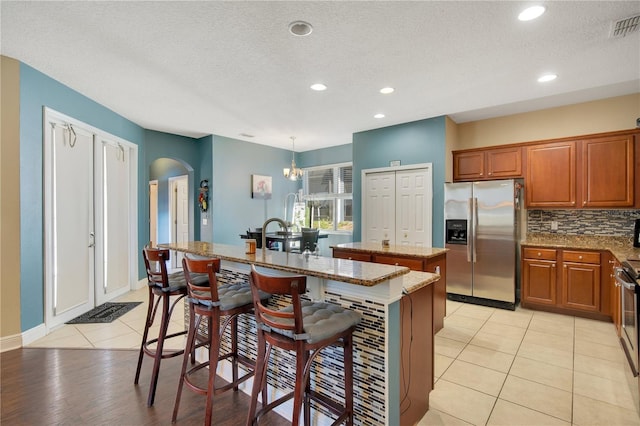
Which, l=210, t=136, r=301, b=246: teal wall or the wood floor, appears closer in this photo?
the wood floor

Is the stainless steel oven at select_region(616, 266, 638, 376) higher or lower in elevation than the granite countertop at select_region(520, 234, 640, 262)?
lower

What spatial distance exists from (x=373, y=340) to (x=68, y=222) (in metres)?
3.97

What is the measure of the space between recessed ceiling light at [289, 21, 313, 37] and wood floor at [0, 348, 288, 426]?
2.77 metres

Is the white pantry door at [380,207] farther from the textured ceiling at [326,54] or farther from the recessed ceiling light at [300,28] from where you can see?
the recessed ceiling light at [300,28]

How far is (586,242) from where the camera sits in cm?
389

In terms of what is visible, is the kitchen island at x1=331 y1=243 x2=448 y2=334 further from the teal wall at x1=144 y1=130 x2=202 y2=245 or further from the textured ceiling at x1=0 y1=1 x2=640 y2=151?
the teal wall at x1=144 y1=130 x2=202 y2=245

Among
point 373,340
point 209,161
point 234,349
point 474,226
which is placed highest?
point 209,161

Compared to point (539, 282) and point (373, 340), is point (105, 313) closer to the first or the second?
point (373, 340)

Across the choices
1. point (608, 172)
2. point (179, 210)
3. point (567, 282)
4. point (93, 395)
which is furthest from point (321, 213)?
point (93, 395)

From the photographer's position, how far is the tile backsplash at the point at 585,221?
3.96 m

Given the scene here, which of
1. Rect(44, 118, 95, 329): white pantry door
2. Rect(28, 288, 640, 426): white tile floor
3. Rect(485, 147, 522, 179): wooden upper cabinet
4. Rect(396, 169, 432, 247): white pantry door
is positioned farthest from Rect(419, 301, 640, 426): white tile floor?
Rect(44, 118, 95, 329): white pantry door

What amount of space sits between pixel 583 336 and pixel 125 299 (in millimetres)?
5873

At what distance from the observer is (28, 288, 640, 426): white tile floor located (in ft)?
6.73

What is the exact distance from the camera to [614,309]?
329cm
